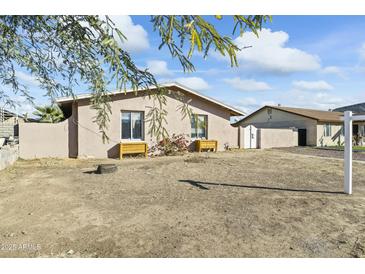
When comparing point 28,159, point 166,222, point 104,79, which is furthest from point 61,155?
point 104,79

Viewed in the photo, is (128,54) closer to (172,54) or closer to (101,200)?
(172,54)

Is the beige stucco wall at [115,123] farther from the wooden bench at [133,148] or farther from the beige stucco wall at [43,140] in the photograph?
the beige stucco wall at [43,140]

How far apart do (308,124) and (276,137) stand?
5.00 m

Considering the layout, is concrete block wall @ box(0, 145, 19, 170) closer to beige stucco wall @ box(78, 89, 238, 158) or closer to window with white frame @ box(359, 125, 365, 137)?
beige stucco wall @ box(78, 89, 238, 158)

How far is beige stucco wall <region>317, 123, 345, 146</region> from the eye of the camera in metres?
24.4

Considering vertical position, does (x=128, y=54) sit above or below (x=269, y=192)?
above

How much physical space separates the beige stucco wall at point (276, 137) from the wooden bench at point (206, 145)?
237 inches

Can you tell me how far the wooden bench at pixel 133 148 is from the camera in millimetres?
13283

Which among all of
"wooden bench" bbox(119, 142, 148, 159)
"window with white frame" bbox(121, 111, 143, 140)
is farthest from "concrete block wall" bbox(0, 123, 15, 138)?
"wooden bench" bbox(119, 142, 148, 159)

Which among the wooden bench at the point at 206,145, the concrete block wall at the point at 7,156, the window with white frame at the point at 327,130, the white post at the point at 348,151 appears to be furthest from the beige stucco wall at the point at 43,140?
the window with white frame at the point at 327,130

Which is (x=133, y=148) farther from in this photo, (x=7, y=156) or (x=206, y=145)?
(x=7, y=156)

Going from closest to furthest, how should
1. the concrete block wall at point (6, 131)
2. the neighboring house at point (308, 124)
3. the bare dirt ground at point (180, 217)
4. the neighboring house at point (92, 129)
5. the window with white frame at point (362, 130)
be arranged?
the bare dirt ground at point (180, 217)
the neighboring house at point (92, 129)
the concrete block wall at point (6, 131)
the neighboring house at point (308, 124)
the window with white frame at point (362, 130)

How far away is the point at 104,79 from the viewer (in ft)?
9.36

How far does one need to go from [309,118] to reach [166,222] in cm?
2437
